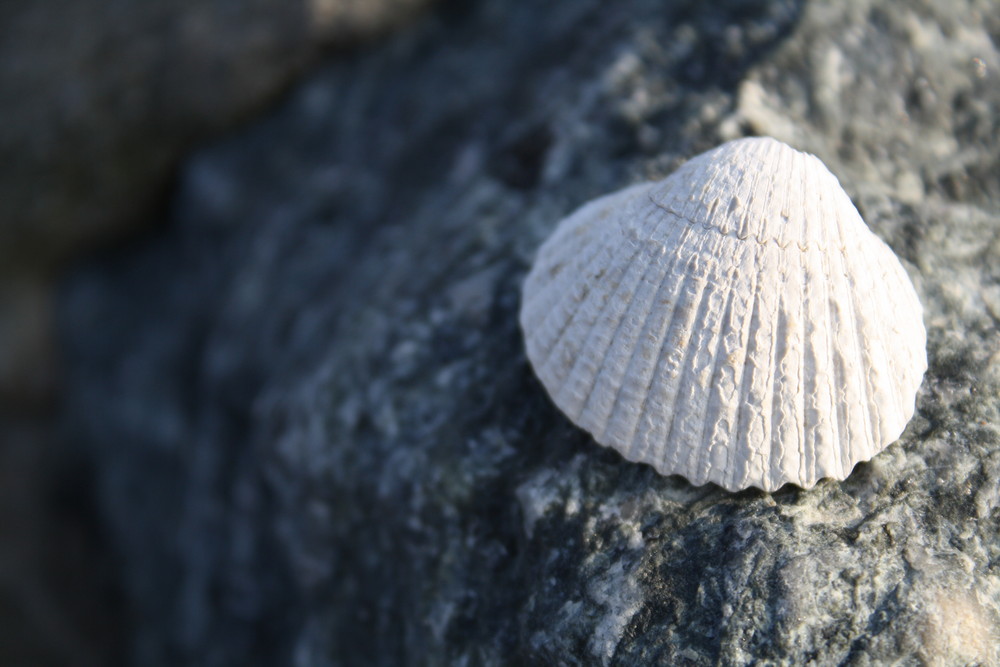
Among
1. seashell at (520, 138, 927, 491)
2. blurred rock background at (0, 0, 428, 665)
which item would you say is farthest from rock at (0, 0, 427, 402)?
seashell at (520, 138, 927, 491)

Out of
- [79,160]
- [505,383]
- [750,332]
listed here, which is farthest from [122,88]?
[750,332]

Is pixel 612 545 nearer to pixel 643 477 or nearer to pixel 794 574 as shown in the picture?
pixel 643 477

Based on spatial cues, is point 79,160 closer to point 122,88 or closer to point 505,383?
point 122,88

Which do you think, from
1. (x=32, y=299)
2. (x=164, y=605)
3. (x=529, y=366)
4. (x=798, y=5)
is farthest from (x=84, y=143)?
(x=798, y=5)

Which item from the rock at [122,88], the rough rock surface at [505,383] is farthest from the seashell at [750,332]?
the rock at [122,88]

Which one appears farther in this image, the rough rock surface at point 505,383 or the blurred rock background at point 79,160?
the blurred rock background at point 79,160

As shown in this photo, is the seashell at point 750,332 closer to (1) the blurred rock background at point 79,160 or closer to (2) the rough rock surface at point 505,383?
(2) the rough rock surface at point 505,383
